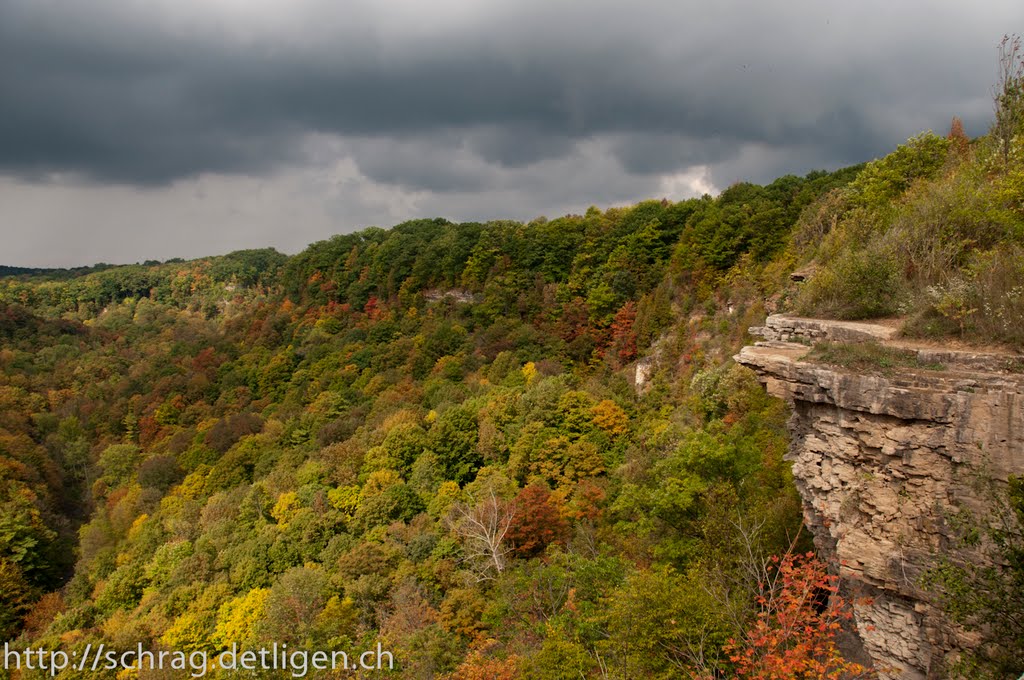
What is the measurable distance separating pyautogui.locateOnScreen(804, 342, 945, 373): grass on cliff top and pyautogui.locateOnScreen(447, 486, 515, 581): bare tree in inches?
486

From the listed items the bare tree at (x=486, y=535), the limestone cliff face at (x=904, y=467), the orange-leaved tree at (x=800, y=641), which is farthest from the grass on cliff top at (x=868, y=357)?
the bare tree at (x=486, y=535)

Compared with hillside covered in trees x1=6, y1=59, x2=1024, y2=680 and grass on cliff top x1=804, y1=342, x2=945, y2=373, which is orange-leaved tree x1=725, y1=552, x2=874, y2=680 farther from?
grass on cliff top x1=804, y1=342, x2=945, y2=373

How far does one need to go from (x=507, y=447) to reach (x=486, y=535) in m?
9.68

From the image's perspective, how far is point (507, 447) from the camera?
28.4 meters

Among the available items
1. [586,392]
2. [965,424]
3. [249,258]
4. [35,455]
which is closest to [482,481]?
[586,392]

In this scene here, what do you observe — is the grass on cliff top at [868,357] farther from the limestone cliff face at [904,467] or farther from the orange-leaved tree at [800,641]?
the orange-leaved tree at [800,641]

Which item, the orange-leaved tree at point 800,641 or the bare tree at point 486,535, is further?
the bare tree at point 486,535

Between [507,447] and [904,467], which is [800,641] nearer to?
[904,467]

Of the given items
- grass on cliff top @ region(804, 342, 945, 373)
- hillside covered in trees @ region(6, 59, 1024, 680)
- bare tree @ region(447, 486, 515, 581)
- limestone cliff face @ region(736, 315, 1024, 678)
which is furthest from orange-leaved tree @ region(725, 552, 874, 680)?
bare tree @ region(447, 486, 515, 581)

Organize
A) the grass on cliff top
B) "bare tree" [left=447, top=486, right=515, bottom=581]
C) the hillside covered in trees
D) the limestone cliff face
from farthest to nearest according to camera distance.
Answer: "bare tree" [left=447, top=486, right=515, bottom=581], the hillside covered in trees, the grass on cliff top, the limestone cliff face

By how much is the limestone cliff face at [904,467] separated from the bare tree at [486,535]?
1203 cm

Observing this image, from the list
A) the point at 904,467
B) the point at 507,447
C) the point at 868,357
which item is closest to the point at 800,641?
the point at 904,467

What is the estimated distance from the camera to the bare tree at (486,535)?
18641mm

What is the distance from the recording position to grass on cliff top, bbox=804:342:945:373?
802 centimetres
